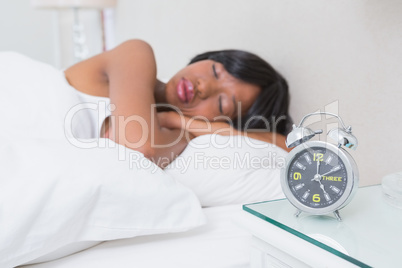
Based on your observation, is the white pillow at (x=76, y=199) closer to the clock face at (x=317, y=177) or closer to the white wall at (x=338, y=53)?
the clock face at (x=317, y=177)

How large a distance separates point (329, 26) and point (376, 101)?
0.97ft

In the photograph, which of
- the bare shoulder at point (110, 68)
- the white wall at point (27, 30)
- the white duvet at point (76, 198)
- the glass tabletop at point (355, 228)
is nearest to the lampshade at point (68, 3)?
the white wall at point (27, 30)

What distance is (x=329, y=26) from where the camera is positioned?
128cm

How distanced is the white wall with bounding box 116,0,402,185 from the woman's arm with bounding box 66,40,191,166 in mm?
444

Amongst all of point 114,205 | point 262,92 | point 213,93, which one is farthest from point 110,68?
point 114,205

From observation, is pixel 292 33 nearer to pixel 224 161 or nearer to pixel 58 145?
pixel 224 161

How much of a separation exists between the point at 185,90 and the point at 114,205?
2.44 feet

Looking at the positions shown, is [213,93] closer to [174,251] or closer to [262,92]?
[262,92]

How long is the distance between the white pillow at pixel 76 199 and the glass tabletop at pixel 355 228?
0.26 m

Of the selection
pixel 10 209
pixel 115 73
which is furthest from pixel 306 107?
pixel 10 209

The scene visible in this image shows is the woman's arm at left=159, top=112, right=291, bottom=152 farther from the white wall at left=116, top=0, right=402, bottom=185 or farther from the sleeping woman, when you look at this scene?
the white wall at left=116, top=0, right=402, bottom=185

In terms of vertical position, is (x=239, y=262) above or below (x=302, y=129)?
below

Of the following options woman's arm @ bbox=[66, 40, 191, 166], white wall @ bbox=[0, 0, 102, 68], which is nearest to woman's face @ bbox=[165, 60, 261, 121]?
woman's arm @ bbox=[66, 40, 191, 166]

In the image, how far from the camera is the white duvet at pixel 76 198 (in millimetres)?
818
